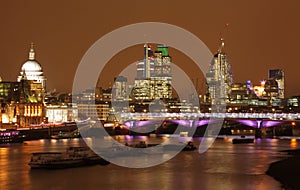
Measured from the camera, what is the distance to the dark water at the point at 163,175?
108 feet

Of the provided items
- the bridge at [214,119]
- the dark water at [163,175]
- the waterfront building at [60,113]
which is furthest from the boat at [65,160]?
the waterfront building at [60,113]

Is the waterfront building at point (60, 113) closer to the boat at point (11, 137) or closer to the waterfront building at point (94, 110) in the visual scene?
the waterfront building at point (94, 110)

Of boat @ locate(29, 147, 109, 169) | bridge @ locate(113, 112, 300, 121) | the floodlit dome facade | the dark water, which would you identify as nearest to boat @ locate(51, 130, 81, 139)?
bridge @ locate(113, 112, 300, 121)

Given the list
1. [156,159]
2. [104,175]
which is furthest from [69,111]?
[104,175]

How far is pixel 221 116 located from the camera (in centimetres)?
7544

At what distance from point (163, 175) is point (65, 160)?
709cm

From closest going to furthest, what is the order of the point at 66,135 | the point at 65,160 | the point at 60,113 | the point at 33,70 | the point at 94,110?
the point at 65,160, the point at 66,135, the point at 60,113, the point at 33,70, the point at 94,110

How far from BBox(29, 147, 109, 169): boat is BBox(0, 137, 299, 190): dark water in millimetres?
929

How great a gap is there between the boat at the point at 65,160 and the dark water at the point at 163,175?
0.93m

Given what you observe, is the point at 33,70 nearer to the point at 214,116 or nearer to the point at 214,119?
the point at 214,119

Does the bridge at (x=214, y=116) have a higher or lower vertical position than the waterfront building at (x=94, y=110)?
lower

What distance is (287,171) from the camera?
36.8 metres

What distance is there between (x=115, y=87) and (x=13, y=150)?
10566cm

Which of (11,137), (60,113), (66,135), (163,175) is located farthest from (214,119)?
(163,175)
